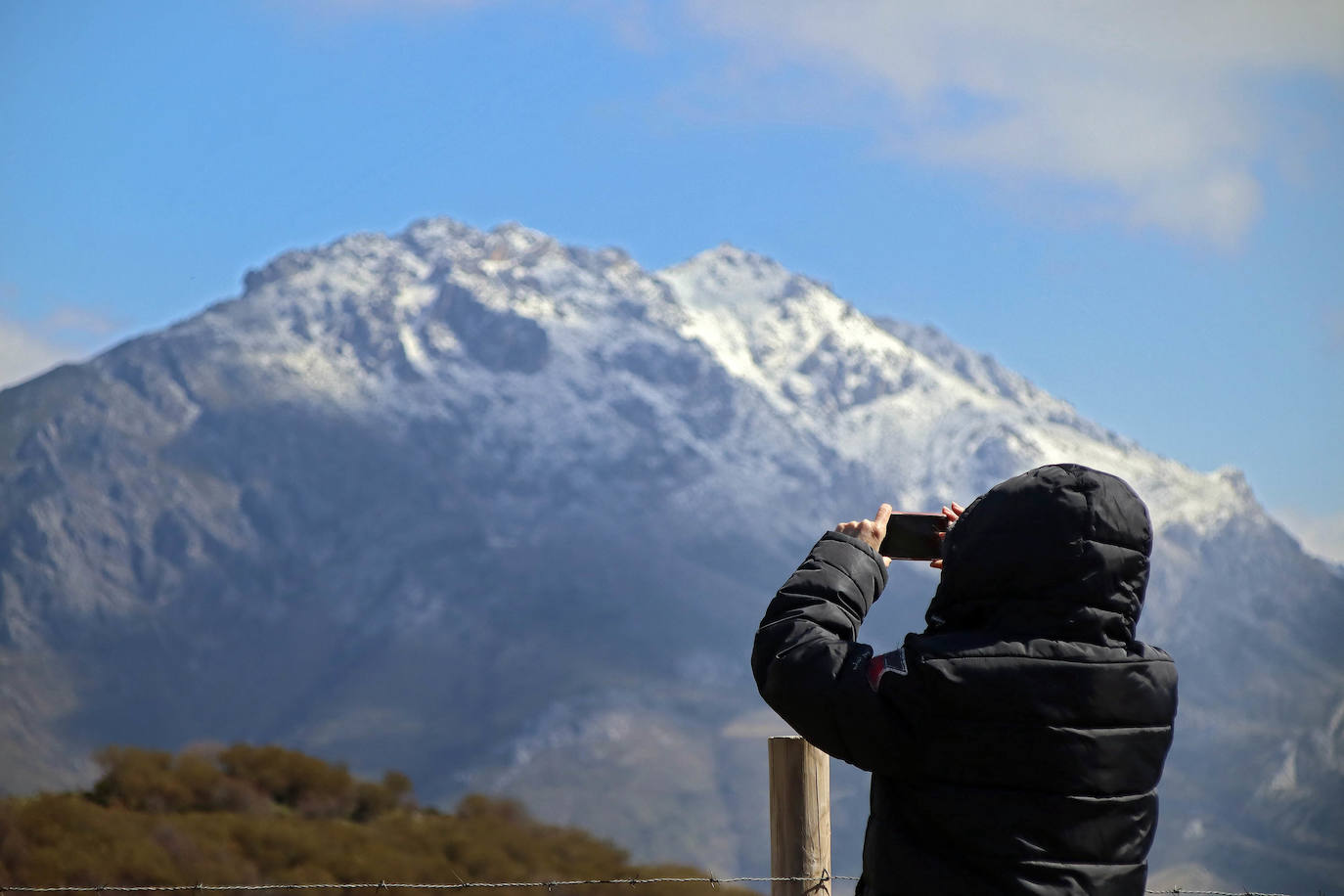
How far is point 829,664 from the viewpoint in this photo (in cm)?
288

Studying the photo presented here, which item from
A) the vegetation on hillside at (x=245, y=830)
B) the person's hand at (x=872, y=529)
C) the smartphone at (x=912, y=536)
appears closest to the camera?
the person's hand at (x=872, y=529)

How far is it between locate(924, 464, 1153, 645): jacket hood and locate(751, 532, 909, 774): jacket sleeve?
0.22m

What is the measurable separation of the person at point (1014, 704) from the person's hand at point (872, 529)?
346mm

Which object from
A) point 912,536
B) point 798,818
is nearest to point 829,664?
point 912,536

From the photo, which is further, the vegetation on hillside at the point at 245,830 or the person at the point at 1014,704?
the vegetation on hillside at the point at 245,830

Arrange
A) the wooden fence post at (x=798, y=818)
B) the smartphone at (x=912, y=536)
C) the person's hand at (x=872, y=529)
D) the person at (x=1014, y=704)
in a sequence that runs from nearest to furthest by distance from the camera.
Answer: the person at (x=1014, y=704), the person's hand at (x=872, y=529), the smartphone at (x=912, y=536), the wooden fence post at (x=798, y=818)

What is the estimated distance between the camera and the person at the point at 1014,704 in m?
2.77

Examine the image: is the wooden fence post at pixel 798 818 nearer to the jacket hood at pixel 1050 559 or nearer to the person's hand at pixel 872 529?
the person's hand at pixel 872 529

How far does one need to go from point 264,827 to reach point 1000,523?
93.5ft

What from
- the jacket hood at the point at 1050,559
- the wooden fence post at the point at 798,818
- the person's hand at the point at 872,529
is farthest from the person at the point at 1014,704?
the wooden fence post at the point at 798,818

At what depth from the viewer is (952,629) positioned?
9.60ft

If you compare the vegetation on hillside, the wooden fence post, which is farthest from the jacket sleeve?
the vegetation on hillside

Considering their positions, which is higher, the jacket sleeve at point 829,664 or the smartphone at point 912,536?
the smartphone at point 912,536

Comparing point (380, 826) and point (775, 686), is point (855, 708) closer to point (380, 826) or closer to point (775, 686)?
point (775, 686)
